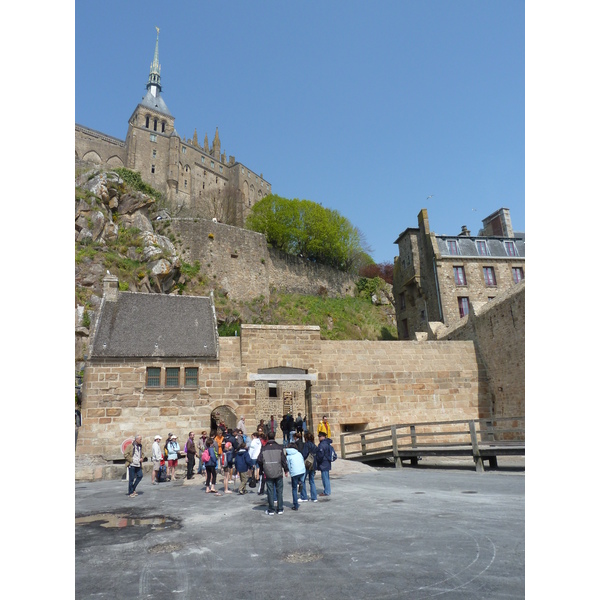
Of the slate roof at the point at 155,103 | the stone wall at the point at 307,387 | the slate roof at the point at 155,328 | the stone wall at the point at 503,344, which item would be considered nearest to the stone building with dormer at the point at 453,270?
the stone wall at the point at 503,344

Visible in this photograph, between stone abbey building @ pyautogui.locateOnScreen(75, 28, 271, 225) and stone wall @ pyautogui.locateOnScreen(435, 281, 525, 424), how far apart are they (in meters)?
41.6

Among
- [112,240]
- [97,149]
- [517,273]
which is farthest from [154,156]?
[517,273]

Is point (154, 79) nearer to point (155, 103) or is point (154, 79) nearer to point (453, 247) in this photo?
point (155, 103)

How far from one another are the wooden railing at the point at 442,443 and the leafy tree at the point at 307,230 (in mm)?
31252

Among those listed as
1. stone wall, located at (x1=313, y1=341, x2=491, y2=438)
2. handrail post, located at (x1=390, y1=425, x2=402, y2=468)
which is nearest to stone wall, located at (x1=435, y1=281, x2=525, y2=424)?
stone wall, located at (x1=313, y1=341, x2=491, y2=438)

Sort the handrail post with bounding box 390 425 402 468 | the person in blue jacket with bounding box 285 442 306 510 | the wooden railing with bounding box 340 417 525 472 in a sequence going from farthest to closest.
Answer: the handrail post with bounding box 390 425 402 468
the wooden railing with bounding box 340 417 525 472
the person in blue jacket with bounding box 285 442 306 510

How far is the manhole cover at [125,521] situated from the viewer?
6.57m

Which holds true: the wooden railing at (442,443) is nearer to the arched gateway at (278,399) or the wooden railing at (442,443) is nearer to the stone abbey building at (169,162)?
the arched gateway at (278,399)

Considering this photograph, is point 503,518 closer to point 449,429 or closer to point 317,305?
point 449,429

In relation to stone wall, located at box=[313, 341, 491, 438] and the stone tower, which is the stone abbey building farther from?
stone wall, located at box=[313, 341, 491, 438]

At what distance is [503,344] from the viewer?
1702cm

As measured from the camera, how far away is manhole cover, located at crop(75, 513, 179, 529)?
21.5 feet
